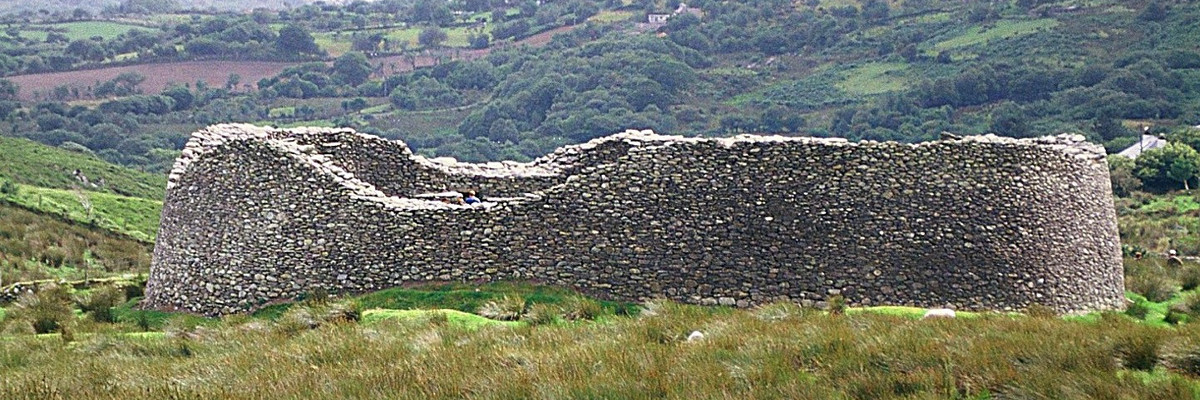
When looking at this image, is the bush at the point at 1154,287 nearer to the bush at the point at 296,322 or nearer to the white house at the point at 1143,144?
the bush at the point at 296,322

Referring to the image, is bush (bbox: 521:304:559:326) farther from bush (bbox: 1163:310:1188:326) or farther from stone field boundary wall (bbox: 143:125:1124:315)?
bush (bbox: 1163:310:1188:326)

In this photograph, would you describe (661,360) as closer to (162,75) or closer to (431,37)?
(162,75)

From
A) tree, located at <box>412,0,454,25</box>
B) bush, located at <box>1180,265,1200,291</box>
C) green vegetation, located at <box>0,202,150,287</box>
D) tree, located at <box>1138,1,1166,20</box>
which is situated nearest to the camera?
bush, located at <box>1180,265,1200,291</box>

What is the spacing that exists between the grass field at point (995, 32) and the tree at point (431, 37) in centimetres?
5331

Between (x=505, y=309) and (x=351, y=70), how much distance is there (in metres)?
110

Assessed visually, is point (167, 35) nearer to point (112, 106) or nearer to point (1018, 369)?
point (112, 106)

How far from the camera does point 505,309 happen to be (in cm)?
2014

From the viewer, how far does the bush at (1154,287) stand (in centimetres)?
2573

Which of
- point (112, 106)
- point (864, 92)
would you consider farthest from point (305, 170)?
point (112, 106)

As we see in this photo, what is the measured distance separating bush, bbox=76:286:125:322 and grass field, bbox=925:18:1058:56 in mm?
91912

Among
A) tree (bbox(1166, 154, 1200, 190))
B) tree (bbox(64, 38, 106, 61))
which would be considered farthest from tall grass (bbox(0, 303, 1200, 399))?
tree (bbox(64, 38, 106, 61))

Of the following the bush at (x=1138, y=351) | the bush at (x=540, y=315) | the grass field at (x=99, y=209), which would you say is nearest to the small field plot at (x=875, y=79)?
the grass field at (x=99, y=209)

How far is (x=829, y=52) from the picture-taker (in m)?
118

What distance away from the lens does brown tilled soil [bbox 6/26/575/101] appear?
12200 cm
